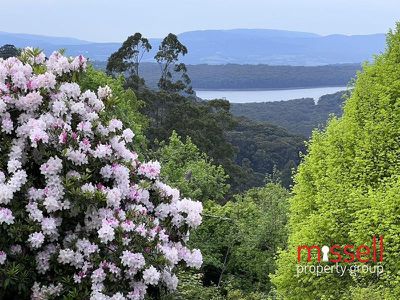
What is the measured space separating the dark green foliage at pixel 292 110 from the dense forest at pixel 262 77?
24.0 metres

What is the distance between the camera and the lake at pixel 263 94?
11656 centimetres

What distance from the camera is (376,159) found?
372 inches

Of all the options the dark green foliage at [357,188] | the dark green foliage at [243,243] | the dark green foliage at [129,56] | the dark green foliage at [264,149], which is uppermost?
the dark green foliage at [129,56]

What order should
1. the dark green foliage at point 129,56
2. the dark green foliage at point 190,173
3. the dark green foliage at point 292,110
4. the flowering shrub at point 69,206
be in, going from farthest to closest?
the dark green foliage at point 292,110
the dark green foliage at point 129,56
the dark green foliage at point 190,173
the flowering shrub at point 69,206

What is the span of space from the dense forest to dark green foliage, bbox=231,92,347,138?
943 inches

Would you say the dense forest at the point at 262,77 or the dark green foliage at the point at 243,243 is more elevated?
the dense forest at the point at 262,77

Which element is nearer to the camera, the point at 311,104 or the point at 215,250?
the point at 215,250

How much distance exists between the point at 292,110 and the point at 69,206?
96.4 metres

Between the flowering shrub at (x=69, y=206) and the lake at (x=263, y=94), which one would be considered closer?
the flowering shrub at (x=69, y=206)

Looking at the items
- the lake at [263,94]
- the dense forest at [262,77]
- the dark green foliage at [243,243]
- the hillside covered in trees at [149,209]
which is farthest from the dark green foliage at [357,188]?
the dense forest at [262,77]

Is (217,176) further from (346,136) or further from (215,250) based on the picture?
(346,136)

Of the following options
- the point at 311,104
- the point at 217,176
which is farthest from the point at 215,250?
the point at 311,104

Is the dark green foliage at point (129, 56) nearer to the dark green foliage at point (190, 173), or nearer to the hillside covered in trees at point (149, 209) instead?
the dark green foliage at point (190, 173)

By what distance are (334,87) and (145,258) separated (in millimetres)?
Answer: 138187
